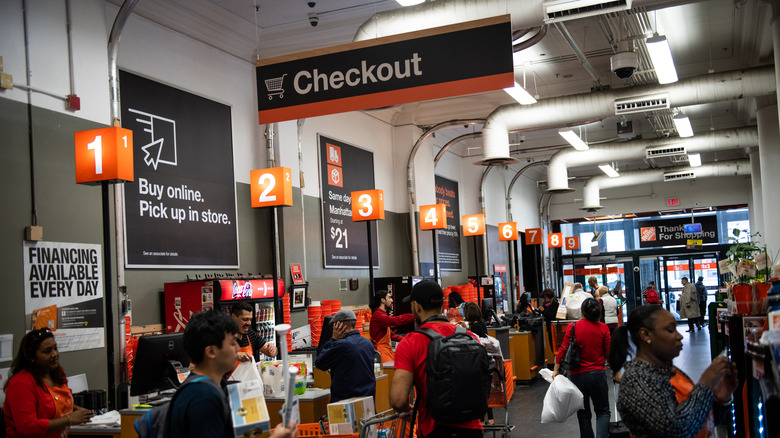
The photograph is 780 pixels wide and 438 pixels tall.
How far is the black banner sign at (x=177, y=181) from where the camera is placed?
7.76 metres

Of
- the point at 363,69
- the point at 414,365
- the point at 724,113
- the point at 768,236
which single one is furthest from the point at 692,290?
the point at 414,365

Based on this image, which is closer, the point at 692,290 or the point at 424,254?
the point at 424,254

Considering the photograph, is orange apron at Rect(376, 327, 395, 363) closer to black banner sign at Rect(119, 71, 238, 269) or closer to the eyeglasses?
black banner sign at Rect(119, 71, 238, 269)

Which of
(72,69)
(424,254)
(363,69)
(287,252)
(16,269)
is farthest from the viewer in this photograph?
(424,254)

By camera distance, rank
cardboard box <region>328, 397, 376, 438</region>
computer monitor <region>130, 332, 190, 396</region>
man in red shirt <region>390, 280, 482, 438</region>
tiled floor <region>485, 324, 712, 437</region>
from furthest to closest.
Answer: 1. tiled floor <region>485, 324, 712, 437</region>
2. computer monitor <region>130, 332, 190, 396</region>
3. cardboard box <region>328, 397, 376, 438</region>
4. man in red shirt <region>390, 280, 482, 438</region>

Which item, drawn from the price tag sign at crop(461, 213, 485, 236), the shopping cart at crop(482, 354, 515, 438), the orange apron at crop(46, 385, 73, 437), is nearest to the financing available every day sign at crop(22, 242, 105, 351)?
the orange apron at crop(46, 385, 73, 437)

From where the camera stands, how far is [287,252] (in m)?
10.2

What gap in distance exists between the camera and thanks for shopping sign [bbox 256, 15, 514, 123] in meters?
5.34

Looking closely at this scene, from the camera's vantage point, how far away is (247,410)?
235 cm

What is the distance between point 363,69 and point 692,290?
17.1 metres

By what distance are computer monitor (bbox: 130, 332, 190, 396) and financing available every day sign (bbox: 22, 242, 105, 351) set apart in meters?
2.23

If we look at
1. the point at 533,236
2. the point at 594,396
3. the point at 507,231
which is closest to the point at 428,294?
the point at 594,396

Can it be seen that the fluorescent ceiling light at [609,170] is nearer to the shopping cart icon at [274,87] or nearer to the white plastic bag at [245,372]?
the shopping cart icon at [274,87]

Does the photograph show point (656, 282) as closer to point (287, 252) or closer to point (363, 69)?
point (287, 252)
